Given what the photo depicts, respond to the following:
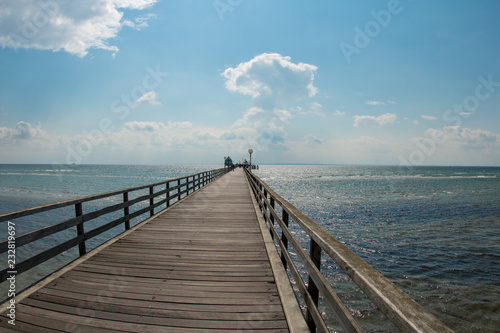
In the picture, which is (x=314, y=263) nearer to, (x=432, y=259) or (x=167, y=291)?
(x=167, y=291)

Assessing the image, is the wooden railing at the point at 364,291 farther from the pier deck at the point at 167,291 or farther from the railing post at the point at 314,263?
the pier deck at the point at 167,291

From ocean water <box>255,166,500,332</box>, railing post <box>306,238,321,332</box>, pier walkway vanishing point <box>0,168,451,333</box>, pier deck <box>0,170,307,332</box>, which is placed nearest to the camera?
pier walkway vanishing point <box>0,168,451,333</box>

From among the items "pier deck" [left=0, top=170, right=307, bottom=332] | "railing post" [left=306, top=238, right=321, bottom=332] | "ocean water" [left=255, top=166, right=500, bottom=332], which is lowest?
"ocean water" [left=255, top=166, right=500, bottom=332]

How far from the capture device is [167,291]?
10.8ft

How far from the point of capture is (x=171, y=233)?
6.02 meters

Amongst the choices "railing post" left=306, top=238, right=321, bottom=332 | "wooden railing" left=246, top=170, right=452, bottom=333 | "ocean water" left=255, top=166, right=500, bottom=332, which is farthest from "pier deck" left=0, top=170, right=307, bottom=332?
"ocean water" left=255, top=166, right=500, bottom=332

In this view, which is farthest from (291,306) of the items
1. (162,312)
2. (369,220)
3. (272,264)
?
(369,220)

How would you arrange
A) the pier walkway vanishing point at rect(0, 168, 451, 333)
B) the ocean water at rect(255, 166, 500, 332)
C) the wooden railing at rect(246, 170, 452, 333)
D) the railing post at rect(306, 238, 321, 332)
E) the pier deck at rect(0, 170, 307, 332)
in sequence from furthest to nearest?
the ocean water at rect(255, 166, 500, 332) → the pier deck at rect(0, 170, 307, 332) → the railing post at rect(306, 238, 321, 332) → the pier walkway vanishing point at rect(0, 168, 451, 333) → the wooden railing at rect(246, 170, 452, 333)

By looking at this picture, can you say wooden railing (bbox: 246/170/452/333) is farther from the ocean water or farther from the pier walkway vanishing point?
the ocean water

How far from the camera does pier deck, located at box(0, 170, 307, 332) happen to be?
8.69 feet

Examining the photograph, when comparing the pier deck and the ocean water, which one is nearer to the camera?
the pier deck

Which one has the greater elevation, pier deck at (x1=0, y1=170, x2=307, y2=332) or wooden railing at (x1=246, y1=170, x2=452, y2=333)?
wooden railing at (x1=246, y1=170, x2=452, y2=333)

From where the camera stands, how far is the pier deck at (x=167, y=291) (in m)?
2.65

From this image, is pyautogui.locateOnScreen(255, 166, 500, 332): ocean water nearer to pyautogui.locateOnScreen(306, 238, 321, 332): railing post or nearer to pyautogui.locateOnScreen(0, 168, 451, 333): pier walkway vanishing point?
pyautogui.locateOnScreen(0, 168, 451, 333): pier walkway vanishing point
